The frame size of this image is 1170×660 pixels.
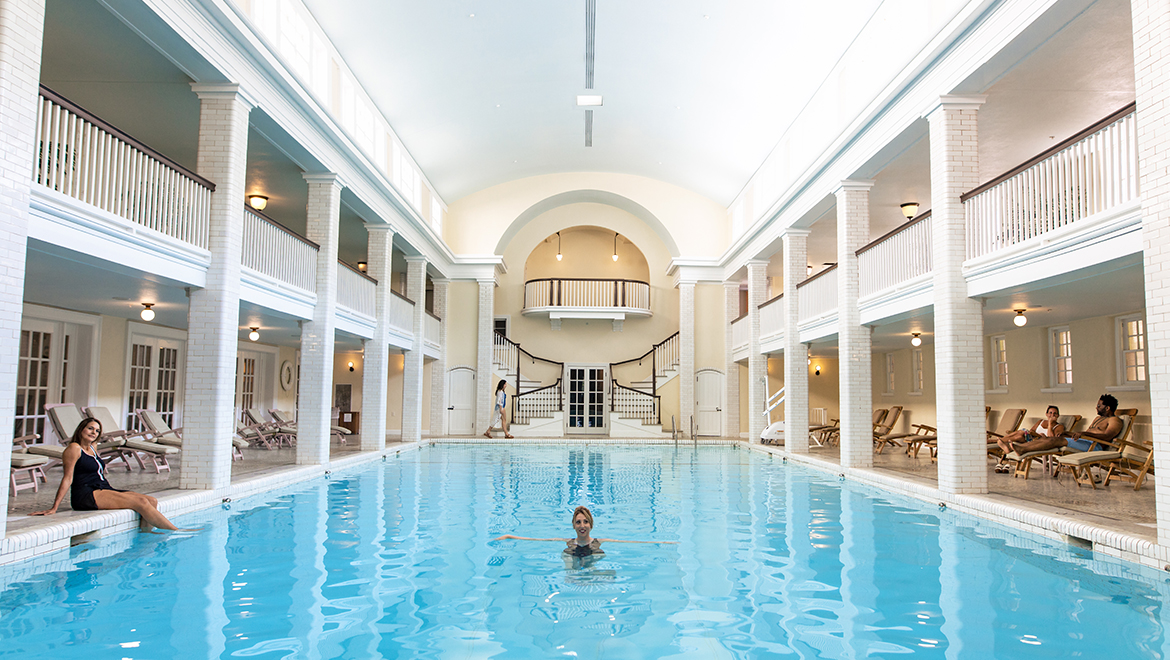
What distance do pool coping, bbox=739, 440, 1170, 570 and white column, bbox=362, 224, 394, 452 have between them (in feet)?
34.9

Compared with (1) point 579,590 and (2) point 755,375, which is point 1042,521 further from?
(2) point 755,375

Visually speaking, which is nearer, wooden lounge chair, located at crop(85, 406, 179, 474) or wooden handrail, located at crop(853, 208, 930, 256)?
wooden lounge chair, located at crop(85, 406, 179, 474)

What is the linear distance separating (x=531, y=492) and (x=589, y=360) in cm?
1564

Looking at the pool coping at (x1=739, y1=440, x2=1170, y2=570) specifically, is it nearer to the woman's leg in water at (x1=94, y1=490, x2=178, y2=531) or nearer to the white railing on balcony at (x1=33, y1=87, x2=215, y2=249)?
the woman's leg in water at (x1=94, y1=490, x2=178, y2=531)

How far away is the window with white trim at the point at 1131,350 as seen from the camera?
12.4 metres

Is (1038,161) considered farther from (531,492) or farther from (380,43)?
(380,43)

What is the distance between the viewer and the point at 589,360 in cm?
2633

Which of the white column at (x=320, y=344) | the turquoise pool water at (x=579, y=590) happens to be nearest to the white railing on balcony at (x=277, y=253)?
the white column at (x=320, y=344)

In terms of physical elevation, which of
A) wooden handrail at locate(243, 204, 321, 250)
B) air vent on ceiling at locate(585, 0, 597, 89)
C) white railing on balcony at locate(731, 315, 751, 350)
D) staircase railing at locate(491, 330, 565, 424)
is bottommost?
staircase railing at locate(491, 330, 565, 424)

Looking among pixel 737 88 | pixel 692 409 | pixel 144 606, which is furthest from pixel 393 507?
pixel 692 409

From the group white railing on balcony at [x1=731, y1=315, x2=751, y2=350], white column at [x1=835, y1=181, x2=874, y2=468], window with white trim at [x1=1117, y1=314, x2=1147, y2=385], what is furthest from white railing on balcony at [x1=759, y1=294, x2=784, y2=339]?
window with white trim at [x1=1117, y1=314, x2=1147, y2=385]

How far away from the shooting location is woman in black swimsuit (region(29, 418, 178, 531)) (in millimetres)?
7328

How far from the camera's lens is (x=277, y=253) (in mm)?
11500

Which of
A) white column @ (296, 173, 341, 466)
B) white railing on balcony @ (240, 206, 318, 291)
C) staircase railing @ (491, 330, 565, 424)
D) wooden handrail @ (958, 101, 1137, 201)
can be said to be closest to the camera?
wooden handrail @ (958, 101, 1137, 201)
